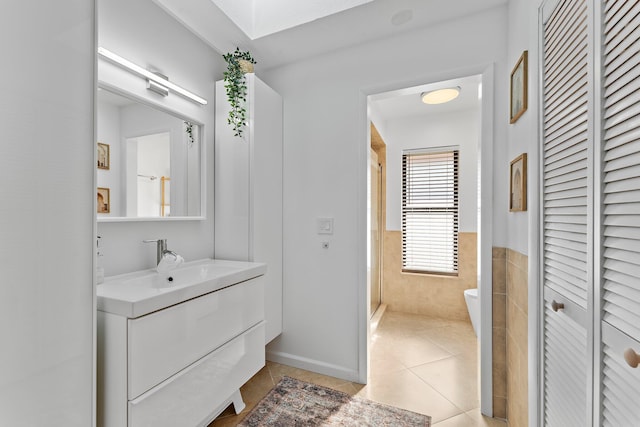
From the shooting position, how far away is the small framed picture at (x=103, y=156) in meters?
1.42

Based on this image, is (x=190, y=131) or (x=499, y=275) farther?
(x=190, y=131)

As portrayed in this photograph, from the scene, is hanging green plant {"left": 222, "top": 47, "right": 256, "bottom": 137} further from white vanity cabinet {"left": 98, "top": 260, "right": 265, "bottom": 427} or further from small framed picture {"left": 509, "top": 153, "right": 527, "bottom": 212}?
small framed picture {"left": 509, "top": 153, "right": 527, "bottom": 212}

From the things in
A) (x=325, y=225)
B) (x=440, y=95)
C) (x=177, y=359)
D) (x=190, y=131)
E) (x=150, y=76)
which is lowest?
(x=177, y=359)

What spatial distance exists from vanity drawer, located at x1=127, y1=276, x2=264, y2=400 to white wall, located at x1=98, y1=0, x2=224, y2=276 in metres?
0.54

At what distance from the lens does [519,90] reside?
144 cm

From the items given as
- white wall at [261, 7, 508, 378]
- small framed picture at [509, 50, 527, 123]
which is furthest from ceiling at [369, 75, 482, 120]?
small framed picture at [509, 50, 527, 123]

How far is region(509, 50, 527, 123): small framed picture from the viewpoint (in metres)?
1.35

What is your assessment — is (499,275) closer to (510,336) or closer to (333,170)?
(510,336)

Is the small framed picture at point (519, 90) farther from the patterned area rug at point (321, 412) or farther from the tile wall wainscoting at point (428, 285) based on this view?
the tile wall wainscoting at point (428, 285)

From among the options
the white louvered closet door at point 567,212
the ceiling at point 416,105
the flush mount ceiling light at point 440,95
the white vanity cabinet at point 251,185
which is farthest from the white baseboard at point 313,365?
the flush mount ceiling light at point 440,95

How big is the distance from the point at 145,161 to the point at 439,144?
10.2 ft

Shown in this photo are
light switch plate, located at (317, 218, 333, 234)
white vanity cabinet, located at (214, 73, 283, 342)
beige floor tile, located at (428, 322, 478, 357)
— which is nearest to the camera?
white vanity cabinet, located at (214, 73, 283, 342)

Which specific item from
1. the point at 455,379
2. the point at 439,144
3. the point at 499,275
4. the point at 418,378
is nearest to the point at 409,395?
the point at 418,378

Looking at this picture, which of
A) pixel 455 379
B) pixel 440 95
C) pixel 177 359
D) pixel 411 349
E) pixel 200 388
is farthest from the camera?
pixel 440 95
